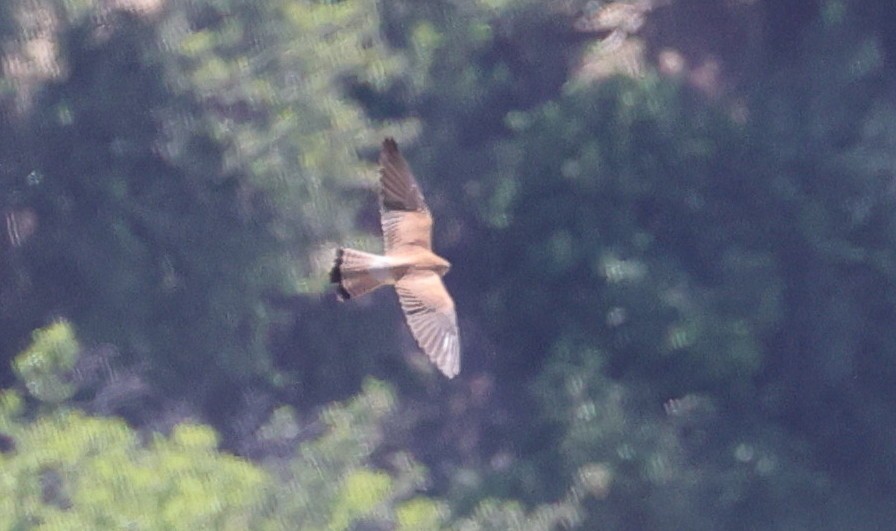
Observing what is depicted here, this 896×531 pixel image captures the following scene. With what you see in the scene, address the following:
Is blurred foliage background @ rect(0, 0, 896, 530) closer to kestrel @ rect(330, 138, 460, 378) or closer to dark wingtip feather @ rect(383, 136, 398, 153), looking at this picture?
kestrel @ rect(330, 138, 460, 378)

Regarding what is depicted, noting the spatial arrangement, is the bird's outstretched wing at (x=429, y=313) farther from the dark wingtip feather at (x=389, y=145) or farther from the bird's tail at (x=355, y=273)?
the dark wingtip feather at (x=389, y=145)

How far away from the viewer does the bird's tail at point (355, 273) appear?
3.05 metres

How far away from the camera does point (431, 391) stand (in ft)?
20.1

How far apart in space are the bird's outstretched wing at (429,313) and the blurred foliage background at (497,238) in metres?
1.79

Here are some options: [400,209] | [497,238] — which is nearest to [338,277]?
[400,209]

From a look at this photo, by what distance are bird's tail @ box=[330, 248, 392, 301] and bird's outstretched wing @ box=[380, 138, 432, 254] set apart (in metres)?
0.10

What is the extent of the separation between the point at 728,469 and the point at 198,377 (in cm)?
215

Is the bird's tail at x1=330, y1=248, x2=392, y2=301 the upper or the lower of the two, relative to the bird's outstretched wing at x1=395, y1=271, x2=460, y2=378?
upper

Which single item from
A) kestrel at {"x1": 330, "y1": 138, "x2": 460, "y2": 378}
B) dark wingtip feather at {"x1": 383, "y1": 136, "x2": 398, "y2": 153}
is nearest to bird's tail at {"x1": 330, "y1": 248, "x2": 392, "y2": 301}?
kestrel at {"x1": 330, "y1": 138, "x2": 460, "y2": 378}

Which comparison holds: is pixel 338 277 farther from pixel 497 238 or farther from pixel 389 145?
pixel 497 238

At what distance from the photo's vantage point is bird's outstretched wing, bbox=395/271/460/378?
3047 mm

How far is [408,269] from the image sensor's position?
3.13 m

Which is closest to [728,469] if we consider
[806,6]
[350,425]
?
[350,425]

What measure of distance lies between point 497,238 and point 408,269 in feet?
8.77
